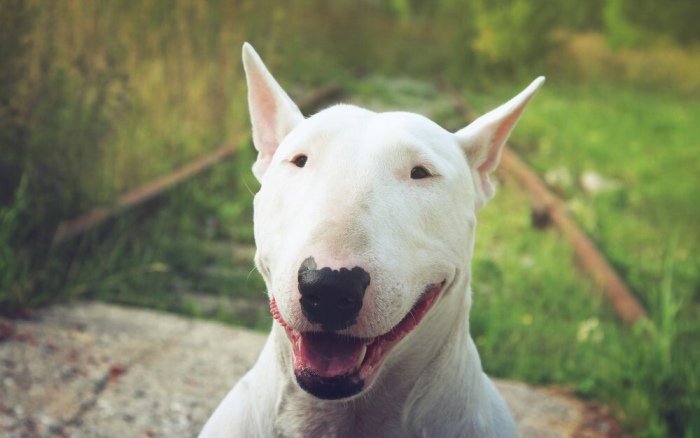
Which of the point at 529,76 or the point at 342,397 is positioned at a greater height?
the point at 342,397

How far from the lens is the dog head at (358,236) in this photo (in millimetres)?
1906

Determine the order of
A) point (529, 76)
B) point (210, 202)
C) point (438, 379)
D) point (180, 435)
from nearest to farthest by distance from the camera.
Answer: point (438, 379) → point (180, 435) → point (210, 202) → point (529, 76)

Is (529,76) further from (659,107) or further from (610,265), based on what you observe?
(610,265)

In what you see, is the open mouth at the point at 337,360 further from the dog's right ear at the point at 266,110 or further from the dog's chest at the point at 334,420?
the dog's right ear at the point at 266,110

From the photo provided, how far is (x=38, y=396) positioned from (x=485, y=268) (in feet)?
11.8

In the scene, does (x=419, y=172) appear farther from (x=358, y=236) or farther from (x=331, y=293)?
(x=331, y=293)

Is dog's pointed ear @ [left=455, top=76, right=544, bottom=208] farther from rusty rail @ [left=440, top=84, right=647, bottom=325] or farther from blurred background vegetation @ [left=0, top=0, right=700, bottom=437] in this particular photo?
rusty rail @ [left=440, top=84, right=647, bottom=325]

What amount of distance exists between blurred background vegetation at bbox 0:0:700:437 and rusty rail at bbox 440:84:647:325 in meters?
0.14

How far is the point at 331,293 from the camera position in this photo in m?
1.87

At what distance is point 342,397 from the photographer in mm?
2002

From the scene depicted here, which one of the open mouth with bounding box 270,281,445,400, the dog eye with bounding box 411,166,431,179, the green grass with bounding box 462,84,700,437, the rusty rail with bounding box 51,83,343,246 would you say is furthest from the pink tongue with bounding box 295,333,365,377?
the rusty rail with bounding box 51,83,343,246

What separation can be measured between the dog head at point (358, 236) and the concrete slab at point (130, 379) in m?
1.59

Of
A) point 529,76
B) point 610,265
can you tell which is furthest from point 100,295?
point 529,76

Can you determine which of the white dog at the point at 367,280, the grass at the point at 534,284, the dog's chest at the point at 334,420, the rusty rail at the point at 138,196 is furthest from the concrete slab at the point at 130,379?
the dog's chest at the point at 334,420
